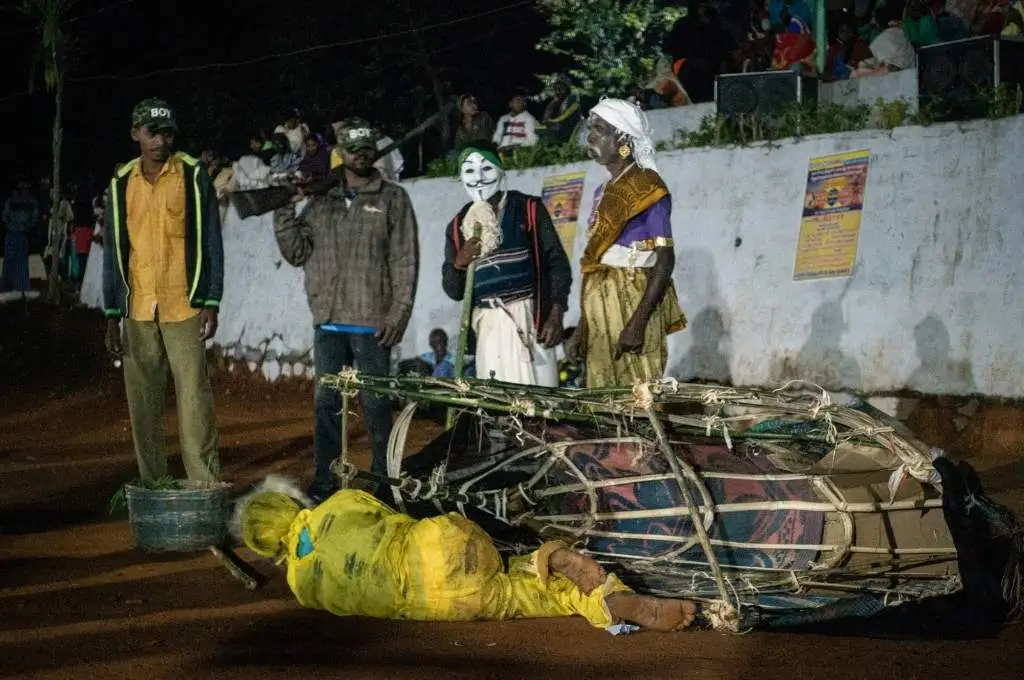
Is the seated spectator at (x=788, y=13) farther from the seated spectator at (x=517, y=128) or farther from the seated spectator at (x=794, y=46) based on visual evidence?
the seated spectator at (x=517, y=128)

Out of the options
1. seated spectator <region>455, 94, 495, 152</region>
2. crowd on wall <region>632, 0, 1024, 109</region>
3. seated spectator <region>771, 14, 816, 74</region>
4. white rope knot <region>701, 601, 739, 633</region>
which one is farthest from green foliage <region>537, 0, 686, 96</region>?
white rope knot <region>701, 601, 739, 633</region>

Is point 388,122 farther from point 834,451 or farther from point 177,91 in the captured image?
point 834,451

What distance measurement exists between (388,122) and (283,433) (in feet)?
36.9

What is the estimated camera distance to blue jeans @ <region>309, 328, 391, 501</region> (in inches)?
278

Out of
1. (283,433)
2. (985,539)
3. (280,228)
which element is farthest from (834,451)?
(283,433)

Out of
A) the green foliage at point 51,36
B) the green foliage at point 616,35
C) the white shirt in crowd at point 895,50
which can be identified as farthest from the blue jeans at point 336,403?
the green foliage at point 51,36

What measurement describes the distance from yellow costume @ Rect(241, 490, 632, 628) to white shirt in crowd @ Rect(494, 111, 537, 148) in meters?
10.2

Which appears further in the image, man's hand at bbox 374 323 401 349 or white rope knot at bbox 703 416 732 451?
man's hand at bbox 374 323 401 349

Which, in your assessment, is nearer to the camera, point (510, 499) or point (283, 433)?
point (510, 499)

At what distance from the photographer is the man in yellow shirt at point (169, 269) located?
22.6ft

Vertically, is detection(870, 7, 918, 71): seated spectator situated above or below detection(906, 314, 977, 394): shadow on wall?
above

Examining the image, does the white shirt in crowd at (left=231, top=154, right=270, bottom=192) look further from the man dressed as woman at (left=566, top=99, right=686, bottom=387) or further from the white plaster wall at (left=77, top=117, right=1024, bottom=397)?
the man dressed as woman at (left=566, top=99, right=686, bottom=387)

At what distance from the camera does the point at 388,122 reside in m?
22.5

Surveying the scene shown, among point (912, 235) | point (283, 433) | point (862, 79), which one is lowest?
point (283, 433)
